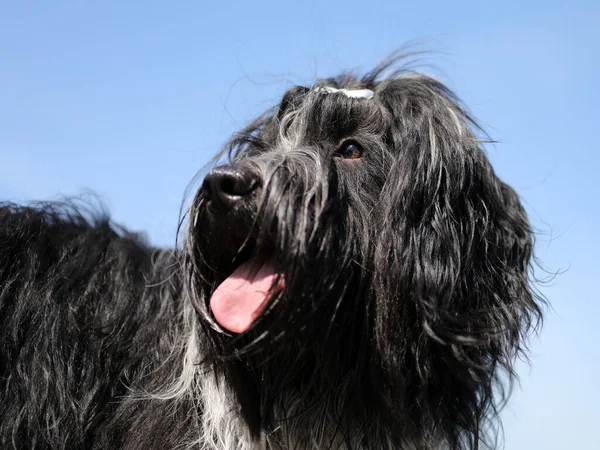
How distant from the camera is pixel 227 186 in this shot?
2486mm

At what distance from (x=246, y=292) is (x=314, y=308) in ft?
0.84

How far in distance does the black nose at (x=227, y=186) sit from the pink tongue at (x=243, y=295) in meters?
0.24

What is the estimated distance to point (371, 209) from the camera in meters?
2.73

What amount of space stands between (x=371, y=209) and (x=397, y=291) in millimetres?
327

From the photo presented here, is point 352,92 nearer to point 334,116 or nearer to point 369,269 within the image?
point 334,116

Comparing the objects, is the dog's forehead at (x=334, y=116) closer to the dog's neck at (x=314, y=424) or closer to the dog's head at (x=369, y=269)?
the dog's head at (x=369, y=269)

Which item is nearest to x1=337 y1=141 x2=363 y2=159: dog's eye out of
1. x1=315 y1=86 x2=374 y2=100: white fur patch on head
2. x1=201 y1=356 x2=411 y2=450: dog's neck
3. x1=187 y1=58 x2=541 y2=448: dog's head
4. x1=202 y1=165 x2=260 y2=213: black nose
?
x1=187 y1=58 x2=541 y2=448: dog's head

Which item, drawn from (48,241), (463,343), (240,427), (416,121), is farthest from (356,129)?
(48,241)

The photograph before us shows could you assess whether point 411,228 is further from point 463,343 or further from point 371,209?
point 463,343

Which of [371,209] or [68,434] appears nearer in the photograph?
[371,209]

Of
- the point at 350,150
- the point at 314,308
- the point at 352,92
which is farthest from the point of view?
the point at 352,92

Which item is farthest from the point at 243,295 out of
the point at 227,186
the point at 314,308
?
the point at 227,186

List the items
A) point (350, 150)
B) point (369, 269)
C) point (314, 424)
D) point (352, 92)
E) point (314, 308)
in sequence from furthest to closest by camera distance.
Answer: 1. point (352, 92)
2. point (350, 150)
3. point (314, 424)
4. point (369, 269)
5. point (314, 308)

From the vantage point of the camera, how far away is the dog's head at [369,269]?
8.18 feet
